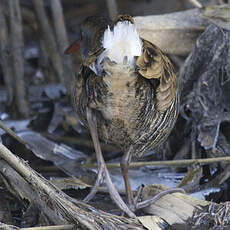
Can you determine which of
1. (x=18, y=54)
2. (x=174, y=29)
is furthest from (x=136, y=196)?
(x=18, y=54)

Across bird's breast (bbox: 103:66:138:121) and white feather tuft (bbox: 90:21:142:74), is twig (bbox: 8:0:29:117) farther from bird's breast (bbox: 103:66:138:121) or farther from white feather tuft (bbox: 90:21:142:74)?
white feather tuft (bbox: 90:21:142:74)

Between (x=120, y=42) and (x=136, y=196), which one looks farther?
(x=136, y=196)

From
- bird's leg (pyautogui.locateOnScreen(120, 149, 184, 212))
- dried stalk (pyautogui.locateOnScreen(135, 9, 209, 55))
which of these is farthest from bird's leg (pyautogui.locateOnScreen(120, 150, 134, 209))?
dried stalk (pyautogui.locateOnScreen(135, 9, 209, 55))

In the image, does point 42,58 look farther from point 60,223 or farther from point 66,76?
point 60,223

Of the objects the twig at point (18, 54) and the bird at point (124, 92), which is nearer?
the bird at point (124, 92)

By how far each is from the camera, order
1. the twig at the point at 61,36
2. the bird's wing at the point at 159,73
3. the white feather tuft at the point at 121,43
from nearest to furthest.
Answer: the white feather tuft at the point at 121,43 < the bird's wing at the point at 159,73 < the twig at the point at 61,36

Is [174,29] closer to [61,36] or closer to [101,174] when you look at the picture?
[61,36]

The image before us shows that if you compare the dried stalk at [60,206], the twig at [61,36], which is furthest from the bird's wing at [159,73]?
the twig at [61,36]

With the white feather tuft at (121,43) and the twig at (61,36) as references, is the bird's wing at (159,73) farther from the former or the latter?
the twig at (61,36)
